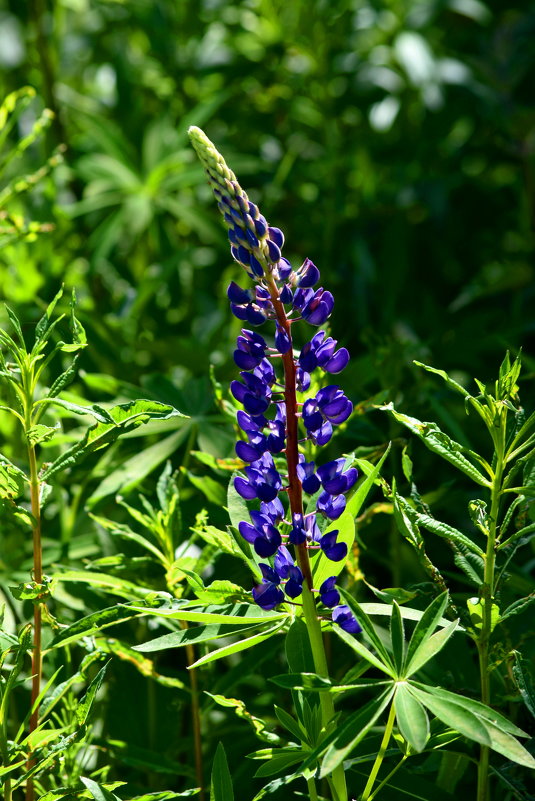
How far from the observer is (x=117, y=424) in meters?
0.83

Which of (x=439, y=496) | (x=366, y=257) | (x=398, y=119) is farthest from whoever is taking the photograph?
(x=398, y=119)

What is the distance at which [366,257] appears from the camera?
1.83m

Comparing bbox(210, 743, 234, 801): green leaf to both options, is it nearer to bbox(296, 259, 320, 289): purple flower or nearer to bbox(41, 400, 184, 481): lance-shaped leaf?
bbox(41, 400, 184, 481): lance-shaped leaf

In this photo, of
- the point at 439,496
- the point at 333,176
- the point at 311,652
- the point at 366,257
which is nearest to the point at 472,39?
the point at 333,176

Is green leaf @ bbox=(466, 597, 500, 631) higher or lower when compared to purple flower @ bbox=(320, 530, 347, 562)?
lower

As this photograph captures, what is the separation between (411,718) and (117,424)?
37 centimetres

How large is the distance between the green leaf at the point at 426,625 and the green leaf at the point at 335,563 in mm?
119

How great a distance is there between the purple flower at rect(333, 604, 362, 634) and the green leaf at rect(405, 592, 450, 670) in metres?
0.05

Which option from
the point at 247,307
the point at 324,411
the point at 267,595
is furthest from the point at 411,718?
the point at 247,307

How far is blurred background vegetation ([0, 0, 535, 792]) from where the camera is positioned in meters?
1.72

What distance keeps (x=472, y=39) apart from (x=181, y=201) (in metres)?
0.96

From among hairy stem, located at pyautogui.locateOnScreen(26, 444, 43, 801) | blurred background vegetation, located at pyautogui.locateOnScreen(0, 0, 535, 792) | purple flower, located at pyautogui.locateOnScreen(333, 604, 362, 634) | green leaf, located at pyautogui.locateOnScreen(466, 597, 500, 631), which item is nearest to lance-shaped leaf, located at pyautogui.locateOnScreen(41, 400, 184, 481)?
hairy stem, located at pyautogui.locateOnScreen(26, 444, 43, 801)

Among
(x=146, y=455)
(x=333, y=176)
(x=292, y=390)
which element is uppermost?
(x=292, y=390)

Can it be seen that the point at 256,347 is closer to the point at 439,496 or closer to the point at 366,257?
the point at 439,496
